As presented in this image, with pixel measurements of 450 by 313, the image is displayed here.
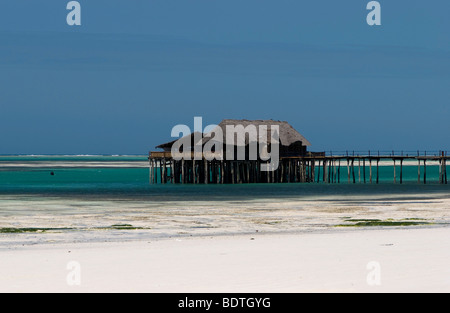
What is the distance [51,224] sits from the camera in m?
22.0

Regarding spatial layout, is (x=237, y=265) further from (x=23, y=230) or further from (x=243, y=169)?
(x=243, y=169)

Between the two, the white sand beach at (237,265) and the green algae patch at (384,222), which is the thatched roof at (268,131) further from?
the white sand beach at (237,265)

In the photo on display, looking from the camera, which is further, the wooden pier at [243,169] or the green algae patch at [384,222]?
the wooden pier at [243,169]

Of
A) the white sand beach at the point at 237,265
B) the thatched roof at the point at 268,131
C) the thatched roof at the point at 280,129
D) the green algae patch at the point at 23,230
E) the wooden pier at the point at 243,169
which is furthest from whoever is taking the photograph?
the thatched roof at the point at 280,129

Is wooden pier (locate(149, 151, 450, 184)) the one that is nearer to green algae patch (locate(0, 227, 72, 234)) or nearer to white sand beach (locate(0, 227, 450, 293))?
green algae patch (locate(0, 227, 72, 234))

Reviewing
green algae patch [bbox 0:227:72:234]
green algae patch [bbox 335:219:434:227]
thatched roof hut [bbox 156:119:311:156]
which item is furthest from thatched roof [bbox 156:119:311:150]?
green algae patch [bbox 0:227:72:234]

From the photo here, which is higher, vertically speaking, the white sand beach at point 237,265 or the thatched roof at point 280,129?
the thatched roof at point 280,129

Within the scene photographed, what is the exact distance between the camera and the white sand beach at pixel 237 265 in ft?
34.2

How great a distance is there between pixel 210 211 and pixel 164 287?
1779 centimetres

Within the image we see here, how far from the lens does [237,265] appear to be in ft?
40.8

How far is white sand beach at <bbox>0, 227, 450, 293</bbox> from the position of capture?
1043 cm

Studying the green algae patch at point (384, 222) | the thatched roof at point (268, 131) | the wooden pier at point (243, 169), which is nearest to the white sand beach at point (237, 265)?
the green algae patch at point (384, 222)
